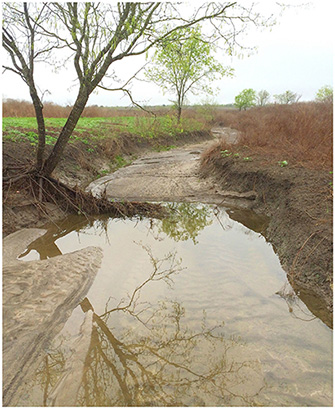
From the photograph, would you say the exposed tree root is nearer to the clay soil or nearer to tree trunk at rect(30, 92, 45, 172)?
the clay soil

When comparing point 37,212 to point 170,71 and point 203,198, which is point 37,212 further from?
point 170,71

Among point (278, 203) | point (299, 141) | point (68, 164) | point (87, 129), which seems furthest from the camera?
point (87, 129)

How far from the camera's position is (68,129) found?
6.56 meters

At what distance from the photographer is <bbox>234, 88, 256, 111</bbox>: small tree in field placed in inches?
2151

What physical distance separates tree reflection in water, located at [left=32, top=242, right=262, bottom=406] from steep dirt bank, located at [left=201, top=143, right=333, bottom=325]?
1.56 m

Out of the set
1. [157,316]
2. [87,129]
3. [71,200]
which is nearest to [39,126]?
[71,200]

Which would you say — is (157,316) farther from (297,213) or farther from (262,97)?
(262,97)

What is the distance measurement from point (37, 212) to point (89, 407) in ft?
15.8

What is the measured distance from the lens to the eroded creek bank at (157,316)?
2.63 meters

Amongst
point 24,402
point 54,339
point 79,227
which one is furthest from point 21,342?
point 79,227

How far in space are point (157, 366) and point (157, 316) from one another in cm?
76

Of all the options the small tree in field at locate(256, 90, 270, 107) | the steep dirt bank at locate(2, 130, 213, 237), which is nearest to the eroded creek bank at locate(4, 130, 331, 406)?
the steep dirt bank at locate(2, 130, 213, 237)

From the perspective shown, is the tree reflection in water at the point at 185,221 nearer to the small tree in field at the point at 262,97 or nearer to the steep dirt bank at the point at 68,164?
the steep dirt bank at the point at 68,164

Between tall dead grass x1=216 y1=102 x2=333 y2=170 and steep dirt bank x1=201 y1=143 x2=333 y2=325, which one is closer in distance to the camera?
steep dirt bank x1=201 y1=143 x2=333 y2=325
